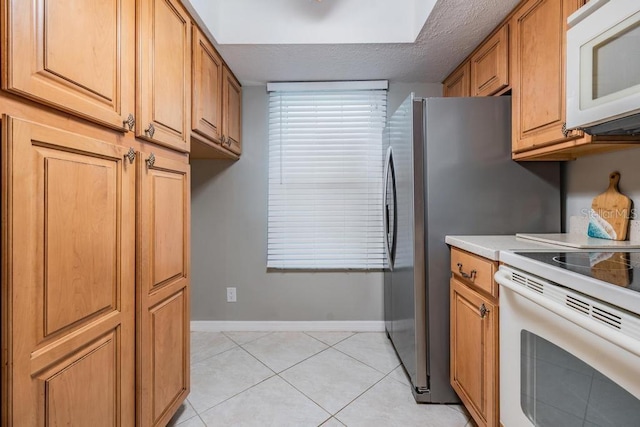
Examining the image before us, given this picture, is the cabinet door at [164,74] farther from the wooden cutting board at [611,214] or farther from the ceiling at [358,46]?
the wooden cutting board at [611,214]

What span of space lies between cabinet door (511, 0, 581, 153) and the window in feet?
3.44

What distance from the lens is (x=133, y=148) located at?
106 centimetres

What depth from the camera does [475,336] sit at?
1.29 meters

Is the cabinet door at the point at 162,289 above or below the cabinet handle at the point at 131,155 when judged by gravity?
below

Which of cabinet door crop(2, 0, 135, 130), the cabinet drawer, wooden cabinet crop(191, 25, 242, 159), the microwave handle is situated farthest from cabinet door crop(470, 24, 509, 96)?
cabinet door crop(2, 0, 135, 130)

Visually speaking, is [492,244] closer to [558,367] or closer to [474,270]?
[474,270]

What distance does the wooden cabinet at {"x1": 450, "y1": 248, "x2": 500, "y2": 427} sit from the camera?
1.17 m

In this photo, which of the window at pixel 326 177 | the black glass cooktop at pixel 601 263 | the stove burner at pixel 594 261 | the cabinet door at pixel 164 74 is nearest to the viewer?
the black glass cooktop at pixel 601 263

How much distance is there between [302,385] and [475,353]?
0.99 metres

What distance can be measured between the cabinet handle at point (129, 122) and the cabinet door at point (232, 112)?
983 millimetres

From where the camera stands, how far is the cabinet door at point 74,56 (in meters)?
0.66

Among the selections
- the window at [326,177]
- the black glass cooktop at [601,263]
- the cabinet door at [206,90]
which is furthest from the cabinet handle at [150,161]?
the black glass cooktop at [601,263]

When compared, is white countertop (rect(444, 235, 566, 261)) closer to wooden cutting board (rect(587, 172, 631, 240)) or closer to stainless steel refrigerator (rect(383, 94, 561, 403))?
stainless steel refrigerator (rect(383, 94, 561, 403))

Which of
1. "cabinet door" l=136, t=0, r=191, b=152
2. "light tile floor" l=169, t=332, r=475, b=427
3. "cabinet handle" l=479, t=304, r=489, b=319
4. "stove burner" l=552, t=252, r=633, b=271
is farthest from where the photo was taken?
"light tile floor" l=169, t=332, r=475, b=427
